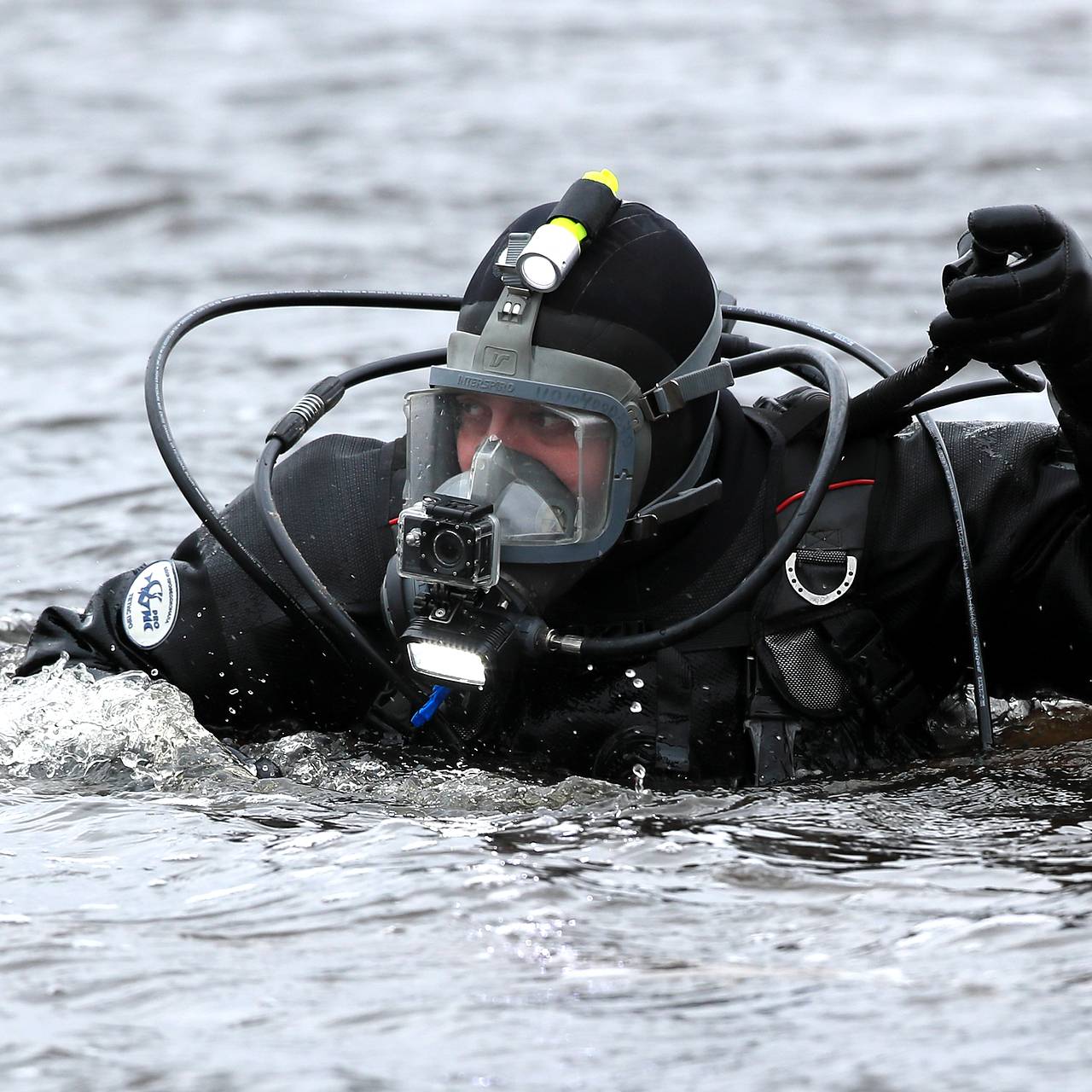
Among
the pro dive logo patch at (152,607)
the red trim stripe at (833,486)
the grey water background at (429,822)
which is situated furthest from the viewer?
the pro dive logo patch at (152,607)

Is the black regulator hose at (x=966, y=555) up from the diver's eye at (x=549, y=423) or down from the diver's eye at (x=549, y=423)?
down

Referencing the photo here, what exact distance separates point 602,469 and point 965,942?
0.96 m

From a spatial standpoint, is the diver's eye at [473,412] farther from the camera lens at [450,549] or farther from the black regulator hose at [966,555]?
the black regulator hose at [966,555]

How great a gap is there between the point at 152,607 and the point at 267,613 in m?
0.24

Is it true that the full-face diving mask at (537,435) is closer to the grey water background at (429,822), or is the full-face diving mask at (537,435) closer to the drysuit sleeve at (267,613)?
the drysuit sleeve at (267,613)

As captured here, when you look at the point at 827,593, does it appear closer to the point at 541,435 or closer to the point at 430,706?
the point at 541,435

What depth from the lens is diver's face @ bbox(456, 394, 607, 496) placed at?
2.73 metres

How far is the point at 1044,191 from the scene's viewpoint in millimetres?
8750

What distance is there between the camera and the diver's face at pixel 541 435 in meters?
2.73

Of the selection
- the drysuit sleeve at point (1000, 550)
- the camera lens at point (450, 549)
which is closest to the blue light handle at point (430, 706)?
the camera lens at point (450, 549)

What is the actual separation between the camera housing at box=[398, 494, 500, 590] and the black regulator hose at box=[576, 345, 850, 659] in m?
0.18

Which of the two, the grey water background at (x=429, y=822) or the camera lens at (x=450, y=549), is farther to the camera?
the camera lens at (x=450, y=549)

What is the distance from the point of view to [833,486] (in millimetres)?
2953

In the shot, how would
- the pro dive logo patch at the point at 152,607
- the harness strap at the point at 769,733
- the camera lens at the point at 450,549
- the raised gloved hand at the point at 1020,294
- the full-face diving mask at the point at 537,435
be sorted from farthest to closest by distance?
the pro dive logo patch at the point at 152,607 → the harness strap at the point at 769,733 → the full-face diving mask at the point at 537,435 → the camera lens at the point at 450,549 → the raised gloved hand at the point at 1020,294
